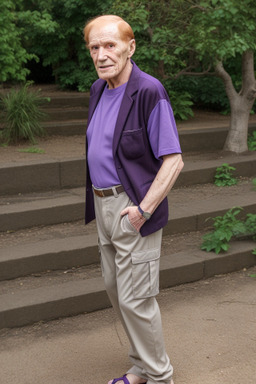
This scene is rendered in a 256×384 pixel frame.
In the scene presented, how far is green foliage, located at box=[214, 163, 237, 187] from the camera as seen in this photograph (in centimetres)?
757

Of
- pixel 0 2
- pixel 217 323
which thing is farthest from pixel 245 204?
pixel 0 2

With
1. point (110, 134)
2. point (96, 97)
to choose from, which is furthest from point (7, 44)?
point (110, 134)

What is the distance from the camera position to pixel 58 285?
16.1 feet

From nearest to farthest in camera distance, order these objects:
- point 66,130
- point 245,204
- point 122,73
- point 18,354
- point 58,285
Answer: point 122,73
point 18,354
point 58,285
point 245,204
point 66,130

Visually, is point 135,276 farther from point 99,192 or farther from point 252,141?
point 252,141

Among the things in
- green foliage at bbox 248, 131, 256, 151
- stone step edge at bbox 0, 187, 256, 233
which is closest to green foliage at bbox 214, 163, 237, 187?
stone step edge at bbox 0, 187, 256, 233

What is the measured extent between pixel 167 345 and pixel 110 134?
176 centimetres

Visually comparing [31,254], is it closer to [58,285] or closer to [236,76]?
[58,285]

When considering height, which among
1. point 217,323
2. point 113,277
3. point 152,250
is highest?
point 152,250

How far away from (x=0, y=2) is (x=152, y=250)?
18.4 feet

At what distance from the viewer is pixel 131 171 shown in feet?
10.4

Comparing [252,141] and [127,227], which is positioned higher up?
[127,227]

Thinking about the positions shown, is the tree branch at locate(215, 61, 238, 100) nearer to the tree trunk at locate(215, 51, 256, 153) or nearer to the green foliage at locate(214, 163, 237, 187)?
the tree trunk at locate(215, 51, 256, 153)

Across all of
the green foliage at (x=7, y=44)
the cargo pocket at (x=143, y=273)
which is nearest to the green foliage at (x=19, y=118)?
the green foliage at (x=7, y=44)
